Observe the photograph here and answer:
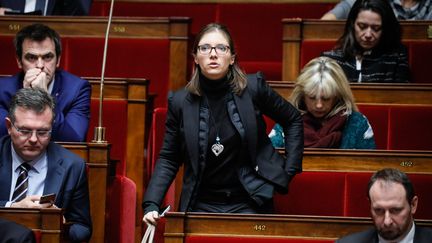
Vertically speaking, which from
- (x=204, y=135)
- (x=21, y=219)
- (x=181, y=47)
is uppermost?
(x=181, y=47)

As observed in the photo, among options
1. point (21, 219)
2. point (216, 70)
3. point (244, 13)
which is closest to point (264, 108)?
point (216, 70)

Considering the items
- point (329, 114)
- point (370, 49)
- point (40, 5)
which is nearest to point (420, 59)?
point (370, 49)

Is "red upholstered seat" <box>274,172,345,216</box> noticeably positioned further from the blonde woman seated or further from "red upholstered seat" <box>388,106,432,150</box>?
"red upholstered seat" <box>388,106,432,150</box>

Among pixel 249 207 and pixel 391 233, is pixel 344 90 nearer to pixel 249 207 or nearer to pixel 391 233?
pixel 249 207

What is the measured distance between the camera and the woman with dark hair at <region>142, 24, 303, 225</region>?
1.35m

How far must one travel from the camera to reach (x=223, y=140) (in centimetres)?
136

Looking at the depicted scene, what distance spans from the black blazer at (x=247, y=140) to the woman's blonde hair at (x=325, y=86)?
0.18 metres

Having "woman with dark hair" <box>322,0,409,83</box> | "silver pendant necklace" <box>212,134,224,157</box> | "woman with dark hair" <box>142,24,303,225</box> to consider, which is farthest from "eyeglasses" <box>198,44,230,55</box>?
"woman with dark hair" <box>322,0,409,83</box>

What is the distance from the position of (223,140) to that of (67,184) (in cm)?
20

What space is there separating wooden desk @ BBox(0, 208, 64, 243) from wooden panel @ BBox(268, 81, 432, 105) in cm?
60

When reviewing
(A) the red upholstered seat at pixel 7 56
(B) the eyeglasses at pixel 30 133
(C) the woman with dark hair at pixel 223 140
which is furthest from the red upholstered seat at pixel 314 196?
(A) the red upholstered seat at pixel 7 56

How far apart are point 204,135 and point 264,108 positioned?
86mm

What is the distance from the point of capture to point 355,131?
1567mm

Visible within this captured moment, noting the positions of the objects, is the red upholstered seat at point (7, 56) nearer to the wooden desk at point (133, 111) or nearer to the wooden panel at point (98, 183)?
the wooden desk at point (133, 111)
